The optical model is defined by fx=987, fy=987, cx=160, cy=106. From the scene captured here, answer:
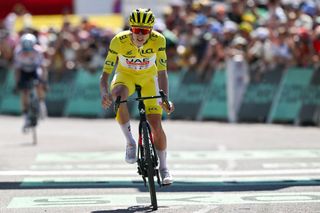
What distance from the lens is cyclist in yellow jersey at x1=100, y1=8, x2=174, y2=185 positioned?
422 inches

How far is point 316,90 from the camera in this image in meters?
20.9

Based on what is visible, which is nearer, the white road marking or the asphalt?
the asphalt

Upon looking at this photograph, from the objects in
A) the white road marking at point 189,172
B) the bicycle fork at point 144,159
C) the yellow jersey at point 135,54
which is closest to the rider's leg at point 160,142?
the bicycle fork at point 144,159

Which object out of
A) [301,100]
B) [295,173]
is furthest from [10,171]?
[301,100]

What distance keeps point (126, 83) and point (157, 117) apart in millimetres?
512

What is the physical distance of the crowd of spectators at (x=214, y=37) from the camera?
21.0 meters

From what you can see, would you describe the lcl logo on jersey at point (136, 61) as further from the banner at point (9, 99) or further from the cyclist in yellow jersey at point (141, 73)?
the banner at point (9, 99)

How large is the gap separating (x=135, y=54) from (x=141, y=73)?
0.25 meters

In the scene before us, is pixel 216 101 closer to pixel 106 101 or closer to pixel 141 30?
pixel 141 30

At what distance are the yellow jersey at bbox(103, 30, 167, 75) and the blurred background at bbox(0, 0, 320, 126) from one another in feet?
31.5

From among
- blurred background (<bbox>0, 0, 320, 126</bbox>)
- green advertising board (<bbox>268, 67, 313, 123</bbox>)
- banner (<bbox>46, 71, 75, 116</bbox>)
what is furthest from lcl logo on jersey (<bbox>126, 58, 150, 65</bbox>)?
banner (<bbox>46, 71, 75, 116</bbox>)

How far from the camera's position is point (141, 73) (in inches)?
431

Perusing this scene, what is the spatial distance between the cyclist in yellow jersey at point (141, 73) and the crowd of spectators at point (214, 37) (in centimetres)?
959

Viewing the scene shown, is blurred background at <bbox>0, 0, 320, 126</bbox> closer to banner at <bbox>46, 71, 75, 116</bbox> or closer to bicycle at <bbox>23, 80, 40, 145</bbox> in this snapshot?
banner at <bbox>46, 71, 75, 116</bbox>
